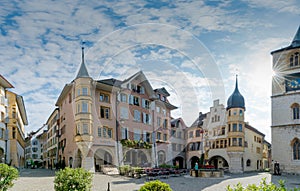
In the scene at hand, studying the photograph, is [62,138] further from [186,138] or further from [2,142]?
[186,138]

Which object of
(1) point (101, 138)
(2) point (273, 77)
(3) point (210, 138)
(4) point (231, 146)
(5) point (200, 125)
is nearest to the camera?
(1) point (101, 138)

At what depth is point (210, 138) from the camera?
5162 cm

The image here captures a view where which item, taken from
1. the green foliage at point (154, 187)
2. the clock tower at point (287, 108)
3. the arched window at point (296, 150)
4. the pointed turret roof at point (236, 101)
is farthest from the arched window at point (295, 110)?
the green foliage at point (154, 187)

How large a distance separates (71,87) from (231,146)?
25.0 meters

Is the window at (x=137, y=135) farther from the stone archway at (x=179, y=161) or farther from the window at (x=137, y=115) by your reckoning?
the stone archway at (x=179, y=161)

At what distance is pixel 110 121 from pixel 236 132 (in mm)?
20123

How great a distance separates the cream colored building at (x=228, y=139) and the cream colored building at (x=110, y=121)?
7.66 m

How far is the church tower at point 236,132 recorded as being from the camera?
46750 millimetres

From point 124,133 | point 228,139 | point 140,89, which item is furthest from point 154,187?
point 228,139

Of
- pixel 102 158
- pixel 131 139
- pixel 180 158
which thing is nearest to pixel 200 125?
pixel 180 158

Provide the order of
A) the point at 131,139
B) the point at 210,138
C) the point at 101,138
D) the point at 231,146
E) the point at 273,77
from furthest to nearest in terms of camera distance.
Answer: the point at 210,138, the point at 231,146, the point at 273,77, the point at 131,139, the point at 101,138

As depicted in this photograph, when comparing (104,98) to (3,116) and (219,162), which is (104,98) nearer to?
(3,116)

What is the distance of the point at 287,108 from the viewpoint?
39750 millimetres

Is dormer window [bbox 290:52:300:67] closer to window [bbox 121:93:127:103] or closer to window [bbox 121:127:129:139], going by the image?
window [bbox 121:93:127:103]
